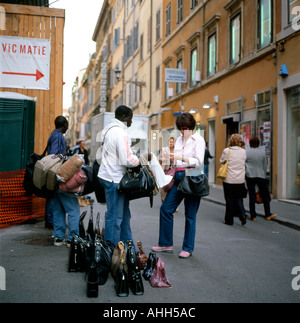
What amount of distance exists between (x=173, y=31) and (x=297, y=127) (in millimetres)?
13557

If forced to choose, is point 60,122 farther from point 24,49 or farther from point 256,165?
point 256,165

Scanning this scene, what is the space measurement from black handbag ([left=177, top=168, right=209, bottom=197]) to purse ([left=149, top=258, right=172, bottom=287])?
1.23m

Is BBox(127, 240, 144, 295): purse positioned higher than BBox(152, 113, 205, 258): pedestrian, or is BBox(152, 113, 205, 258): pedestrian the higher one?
BBox(152, 113, 205, 258): pedestrian

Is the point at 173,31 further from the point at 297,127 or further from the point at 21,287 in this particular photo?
the point at 21,287

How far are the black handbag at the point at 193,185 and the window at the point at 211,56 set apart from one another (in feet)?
45.3

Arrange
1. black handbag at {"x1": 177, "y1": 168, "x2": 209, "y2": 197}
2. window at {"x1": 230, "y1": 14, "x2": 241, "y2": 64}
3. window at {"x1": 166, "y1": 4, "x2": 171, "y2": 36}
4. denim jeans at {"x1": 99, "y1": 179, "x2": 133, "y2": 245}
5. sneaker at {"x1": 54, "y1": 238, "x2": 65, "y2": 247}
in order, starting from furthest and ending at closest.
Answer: window at {"x1": 166, "y1": 4, "x2": 171, "y2": 36}
window at {"x1": 230, "y1": 14, "x2": 241, "y2": 64}
sneaker at {"x1": 54, "y1": 238, "x2": 65, "y2": 247}
black handbag at {"x1": 177, "y1": 168, "x2": 209, "y2": 197}
denim jeans at {"x1": 99, "y1": 179, "x2": 133, "y2": 245}

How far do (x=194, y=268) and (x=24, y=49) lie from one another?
221 inches

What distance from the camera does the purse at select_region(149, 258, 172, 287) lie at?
4137mm

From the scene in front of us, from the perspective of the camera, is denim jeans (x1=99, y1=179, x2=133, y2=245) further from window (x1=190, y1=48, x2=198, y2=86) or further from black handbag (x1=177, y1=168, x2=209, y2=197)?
window (x1=190, y1=48, x2=198, y2=86)

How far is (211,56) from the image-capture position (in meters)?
18.9

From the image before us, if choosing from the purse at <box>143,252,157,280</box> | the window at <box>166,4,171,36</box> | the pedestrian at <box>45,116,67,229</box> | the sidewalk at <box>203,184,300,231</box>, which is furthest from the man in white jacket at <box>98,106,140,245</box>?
the window at <box>166,4,171,36</box>

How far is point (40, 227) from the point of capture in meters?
7.21

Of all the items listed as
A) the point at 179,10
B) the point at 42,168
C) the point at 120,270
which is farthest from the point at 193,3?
the point at 120,270

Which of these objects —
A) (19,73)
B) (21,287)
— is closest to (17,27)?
(19,73)
